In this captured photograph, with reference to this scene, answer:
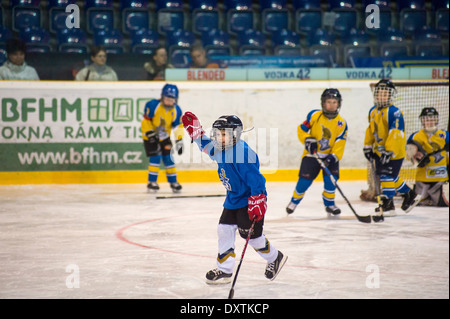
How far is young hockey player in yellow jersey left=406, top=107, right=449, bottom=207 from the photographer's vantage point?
21.7ft

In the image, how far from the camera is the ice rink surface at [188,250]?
10.9ft

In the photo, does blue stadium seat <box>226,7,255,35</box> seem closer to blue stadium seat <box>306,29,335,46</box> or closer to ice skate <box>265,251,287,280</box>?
blue stadium seat <box>306,29,335,46</box>

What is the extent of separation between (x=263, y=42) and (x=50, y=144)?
3.73 meters

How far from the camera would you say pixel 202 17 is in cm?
1043

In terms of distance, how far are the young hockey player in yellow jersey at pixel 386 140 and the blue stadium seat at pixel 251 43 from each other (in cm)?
422

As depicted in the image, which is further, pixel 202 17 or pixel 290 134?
pixel 202 17

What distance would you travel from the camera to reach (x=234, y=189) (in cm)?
331

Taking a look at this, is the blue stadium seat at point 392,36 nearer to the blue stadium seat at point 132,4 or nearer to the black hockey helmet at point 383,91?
the blue stadium seat at point 132,4

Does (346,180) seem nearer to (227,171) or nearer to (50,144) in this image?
(50,144)

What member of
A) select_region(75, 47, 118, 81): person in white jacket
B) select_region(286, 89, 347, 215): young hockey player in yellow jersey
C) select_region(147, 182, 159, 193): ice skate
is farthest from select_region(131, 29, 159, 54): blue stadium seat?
select_region(286, 89, 347, 215): young hockey player in yellow jersey

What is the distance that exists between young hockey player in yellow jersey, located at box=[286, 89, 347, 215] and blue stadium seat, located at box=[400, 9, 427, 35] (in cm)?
542

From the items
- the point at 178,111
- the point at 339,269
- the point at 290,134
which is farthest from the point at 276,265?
the point at 290,134

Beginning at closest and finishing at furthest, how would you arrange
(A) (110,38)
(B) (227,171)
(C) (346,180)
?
(B) (227,171)
(C) (346,180)
(A) (110,38)

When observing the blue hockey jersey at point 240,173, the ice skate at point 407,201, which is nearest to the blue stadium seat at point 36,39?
the ice skate at point 407,201
